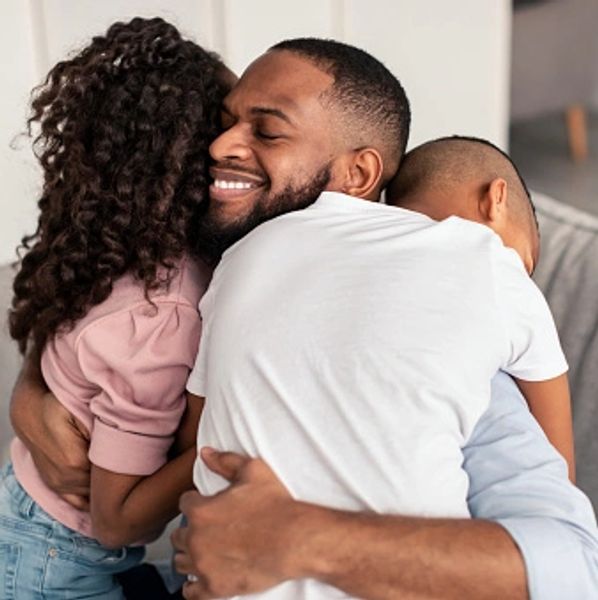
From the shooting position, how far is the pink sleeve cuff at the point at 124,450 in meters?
1.24

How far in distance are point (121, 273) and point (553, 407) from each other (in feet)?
1.52

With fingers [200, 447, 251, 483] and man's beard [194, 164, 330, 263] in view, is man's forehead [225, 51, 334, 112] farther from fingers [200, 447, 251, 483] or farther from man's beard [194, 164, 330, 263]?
fingers [200, 447, 251, 483]

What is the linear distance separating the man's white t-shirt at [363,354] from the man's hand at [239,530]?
2 cm

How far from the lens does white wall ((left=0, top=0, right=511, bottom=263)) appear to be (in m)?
1.88

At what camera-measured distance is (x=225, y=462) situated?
1.06m

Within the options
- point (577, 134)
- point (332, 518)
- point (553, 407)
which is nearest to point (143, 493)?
point (332, 518)

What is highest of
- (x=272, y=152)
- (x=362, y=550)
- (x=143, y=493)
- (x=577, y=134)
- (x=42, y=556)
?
(x=272, y=152)

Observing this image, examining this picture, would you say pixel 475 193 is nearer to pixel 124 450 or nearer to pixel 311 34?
pixel 124 450

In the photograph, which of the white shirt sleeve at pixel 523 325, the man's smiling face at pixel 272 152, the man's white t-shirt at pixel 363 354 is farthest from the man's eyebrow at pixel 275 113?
the white shirt sleeve at pixel 523 325

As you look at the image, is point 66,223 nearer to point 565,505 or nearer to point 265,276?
point 265,276

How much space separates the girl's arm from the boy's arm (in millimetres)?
326

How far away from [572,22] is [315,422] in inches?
131

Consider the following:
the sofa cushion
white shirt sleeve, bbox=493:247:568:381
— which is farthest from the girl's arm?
the sofa cushion

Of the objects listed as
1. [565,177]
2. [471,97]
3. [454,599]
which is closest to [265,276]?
[454,599]
